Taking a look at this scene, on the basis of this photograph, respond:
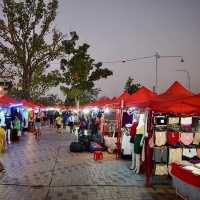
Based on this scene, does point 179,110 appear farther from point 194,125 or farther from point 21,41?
point 21,41

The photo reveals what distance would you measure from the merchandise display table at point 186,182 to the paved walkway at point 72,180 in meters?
0.57

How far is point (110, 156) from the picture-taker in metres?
19.6

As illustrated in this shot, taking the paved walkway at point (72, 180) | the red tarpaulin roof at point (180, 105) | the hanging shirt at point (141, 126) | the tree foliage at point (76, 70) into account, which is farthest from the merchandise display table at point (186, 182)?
the tree foliage at point (76, 70)

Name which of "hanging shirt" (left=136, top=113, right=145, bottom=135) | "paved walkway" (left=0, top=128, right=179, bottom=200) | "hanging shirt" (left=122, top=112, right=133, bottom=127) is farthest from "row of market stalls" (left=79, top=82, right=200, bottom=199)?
"hanging shirt" (left=122, top=112, right=133, bottom=127)

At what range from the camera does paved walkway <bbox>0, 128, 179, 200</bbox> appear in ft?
36.8

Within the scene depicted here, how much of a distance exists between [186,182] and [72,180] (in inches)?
167

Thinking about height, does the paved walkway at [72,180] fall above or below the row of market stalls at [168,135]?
below

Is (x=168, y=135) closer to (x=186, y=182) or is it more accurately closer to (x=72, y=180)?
(x=186, y=182)

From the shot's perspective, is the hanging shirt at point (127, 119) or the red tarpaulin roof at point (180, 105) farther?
the hanging shirt at point (127, 119)

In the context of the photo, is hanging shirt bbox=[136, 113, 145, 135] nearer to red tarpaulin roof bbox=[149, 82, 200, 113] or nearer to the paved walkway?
the paved walkway

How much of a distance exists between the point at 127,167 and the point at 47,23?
28.0 meters

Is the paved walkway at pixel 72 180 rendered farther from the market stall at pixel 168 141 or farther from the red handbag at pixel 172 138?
the red handbag at pixel 172 138

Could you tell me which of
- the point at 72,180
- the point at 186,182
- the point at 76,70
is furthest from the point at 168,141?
the point at 76,70

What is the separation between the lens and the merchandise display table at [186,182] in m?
9.52
